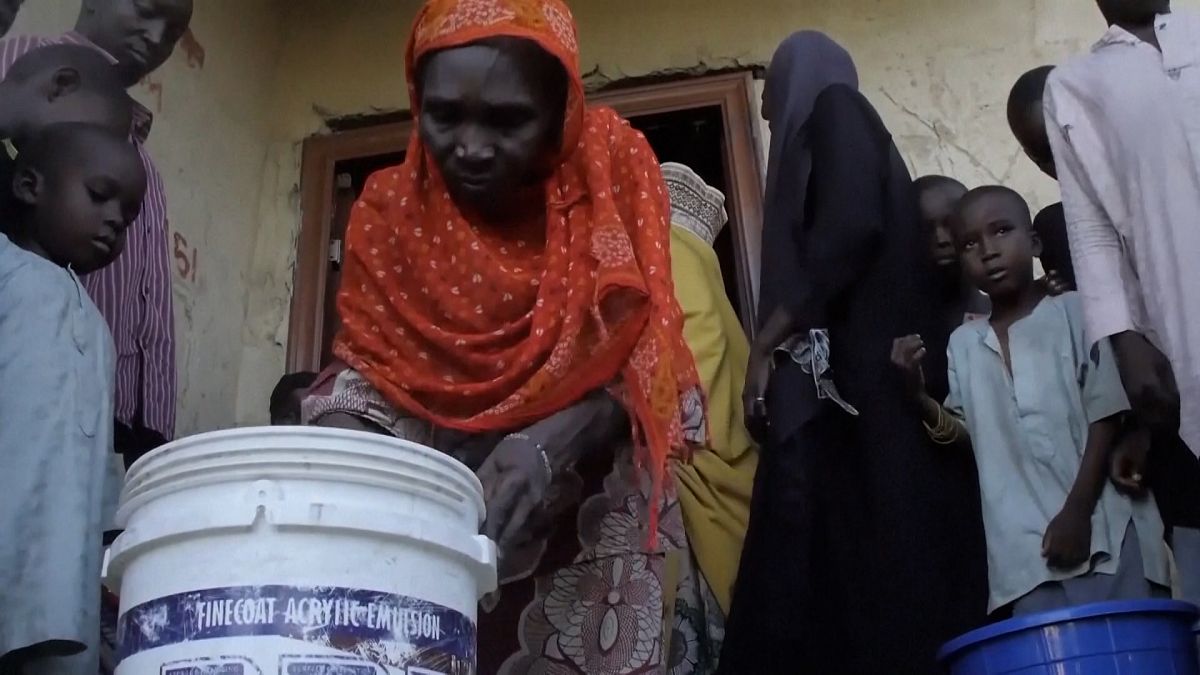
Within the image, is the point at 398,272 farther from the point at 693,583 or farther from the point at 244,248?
the point at 244,248

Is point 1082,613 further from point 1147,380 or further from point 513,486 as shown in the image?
point 513,486

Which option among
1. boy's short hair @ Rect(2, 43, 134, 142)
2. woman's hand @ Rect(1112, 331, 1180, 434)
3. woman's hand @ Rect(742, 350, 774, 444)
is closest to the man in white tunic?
woman's hand @ Rect(1112, 331, 1180, 434)

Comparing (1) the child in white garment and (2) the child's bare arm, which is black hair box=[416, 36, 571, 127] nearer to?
(1) the child in white garment

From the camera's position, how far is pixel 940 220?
1.91 metres

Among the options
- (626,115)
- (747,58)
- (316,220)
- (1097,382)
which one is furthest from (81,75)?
(1097,382)

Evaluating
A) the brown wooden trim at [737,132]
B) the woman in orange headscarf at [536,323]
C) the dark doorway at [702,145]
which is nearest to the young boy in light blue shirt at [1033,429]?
the woman in orange headscarf at [536,323]

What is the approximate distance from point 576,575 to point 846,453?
0.44m

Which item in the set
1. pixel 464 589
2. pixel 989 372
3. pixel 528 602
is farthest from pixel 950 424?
pixel 464 589

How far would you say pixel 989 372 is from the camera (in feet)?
5.56

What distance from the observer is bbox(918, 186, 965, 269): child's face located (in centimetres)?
188

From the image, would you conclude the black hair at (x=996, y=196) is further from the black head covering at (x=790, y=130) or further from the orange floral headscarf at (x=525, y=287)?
the orange floral headscarf at (x=525, y=287)

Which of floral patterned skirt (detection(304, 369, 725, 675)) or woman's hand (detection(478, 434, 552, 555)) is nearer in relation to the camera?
woman's hand (detection(478, 434, 552, 555))

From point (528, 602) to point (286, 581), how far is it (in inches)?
24.9

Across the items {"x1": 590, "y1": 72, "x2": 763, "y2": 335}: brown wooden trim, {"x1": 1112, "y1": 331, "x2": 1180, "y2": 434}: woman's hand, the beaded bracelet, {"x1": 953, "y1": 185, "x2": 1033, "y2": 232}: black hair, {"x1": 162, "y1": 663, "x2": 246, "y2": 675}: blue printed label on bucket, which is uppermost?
{"x1": 590, "y1": 72, "x2": 763, "y2": 335}: brown wooden trim
